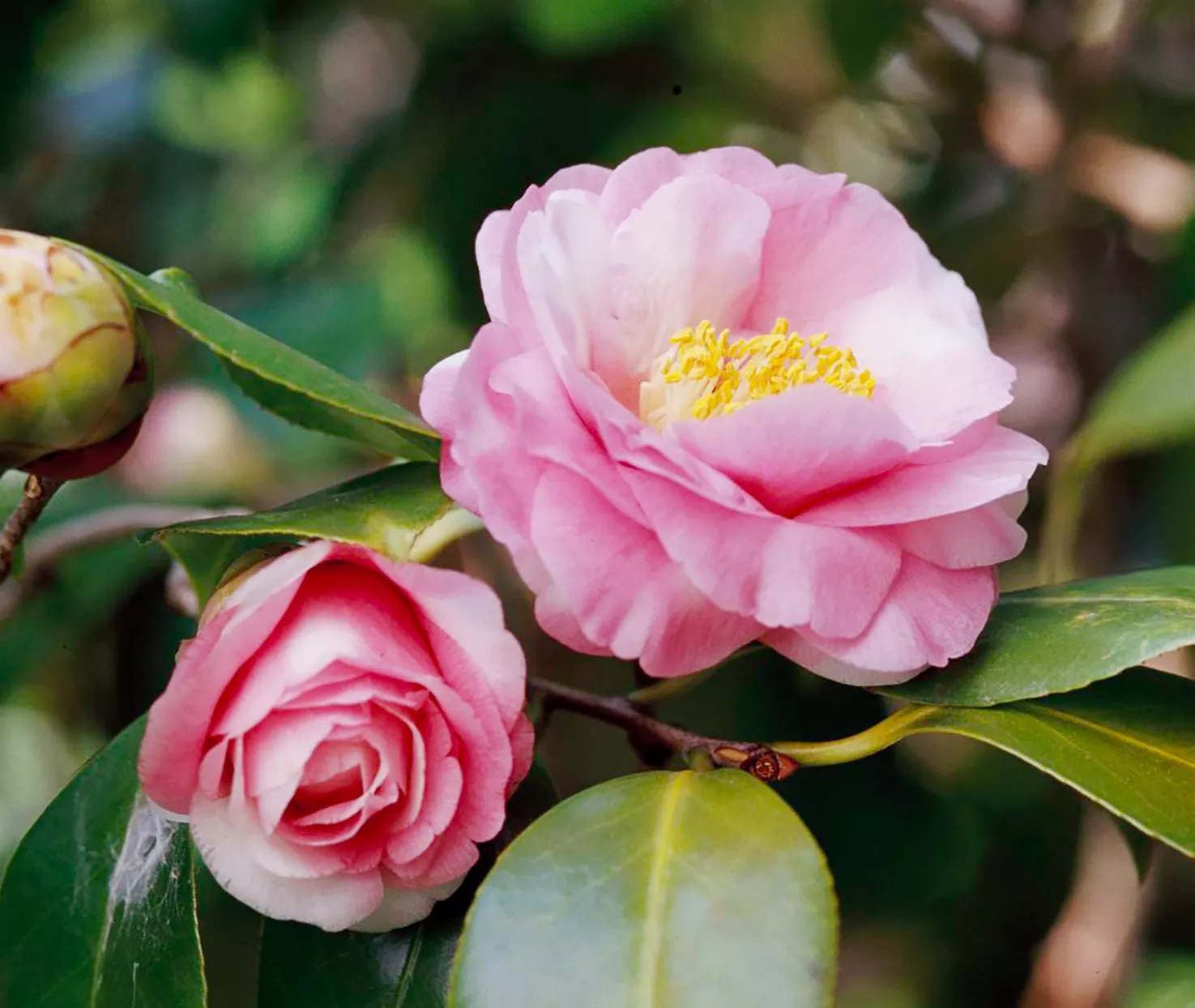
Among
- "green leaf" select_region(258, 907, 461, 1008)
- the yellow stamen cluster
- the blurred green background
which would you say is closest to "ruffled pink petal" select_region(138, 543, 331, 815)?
"green leaf" select_region(258, 907, 461, 1008)

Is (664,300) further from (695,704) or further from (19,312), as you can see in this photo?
(695,704)

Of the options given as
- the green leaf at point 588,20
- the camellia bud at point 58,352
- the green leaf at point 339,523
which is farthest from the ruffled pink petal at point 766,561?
the green leaf at point 588,20

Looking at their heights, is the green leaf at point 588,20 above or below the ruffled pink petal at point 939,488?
below

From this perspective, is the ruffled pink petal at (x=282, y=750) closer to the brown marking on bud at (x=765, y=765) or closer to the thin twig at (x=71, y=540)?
the brown marking on bud at (x=765, y=765)

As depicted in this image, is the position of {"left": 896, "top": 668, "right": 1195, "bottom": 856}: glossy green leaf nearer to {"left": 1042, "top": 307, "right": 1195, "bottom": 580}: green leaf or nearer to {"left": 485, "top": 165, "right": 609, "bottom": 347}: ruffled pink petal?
{"left": 485, "top": 165, "right": 609, "bottom": 347}: ruffled pink petal

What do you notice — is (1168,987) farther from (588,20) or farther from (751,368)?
(588,20)

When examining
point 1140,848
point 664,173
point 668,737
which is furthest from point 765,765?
point 1140,848
